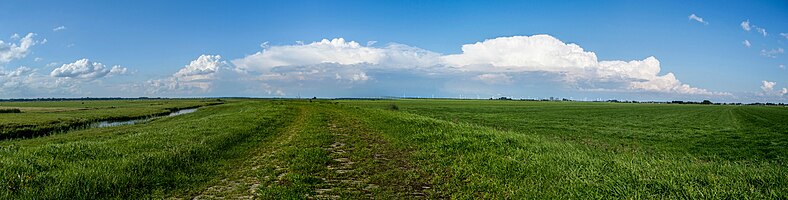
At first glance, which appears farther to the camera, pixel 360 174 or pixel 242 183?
pixel 360 174

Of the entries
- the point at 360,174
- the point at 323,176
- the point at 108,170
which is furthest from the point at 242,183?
the point at 108,170

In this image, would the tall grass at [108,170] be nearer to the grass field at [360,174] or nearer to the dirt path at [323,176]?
the grass field at [360,174]

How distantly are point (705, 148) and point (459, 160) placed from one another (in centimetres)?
1992

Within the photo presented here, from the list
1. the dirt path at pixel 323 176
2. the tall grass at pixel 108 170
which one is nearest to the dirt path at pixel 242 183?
the dirt path at pixel 323 176

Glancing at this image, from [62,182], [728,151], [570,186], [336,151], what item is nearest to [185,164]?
[62,182]

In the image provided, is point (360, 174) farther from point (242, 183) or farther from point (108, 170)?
point (108, 170)

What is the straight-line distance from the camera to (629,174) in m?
8.87

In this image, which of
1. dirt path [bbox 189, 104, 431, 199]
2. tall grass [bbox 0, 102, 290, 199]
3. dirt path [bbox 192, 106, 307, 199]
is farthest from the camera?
dirt path [bbox 189, 104, 431, 199]

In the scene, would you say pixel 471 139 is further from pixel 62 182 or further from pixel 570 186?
pixel 62 182

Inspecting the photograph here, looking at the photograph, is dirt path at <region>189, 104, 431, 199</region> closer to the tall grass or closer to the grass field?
the grass field

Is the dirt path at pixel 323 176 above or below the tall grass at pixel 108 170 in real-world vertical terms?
below

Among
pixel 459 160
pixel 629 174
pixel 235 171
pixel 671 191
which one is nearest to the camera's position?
pixel 671 191

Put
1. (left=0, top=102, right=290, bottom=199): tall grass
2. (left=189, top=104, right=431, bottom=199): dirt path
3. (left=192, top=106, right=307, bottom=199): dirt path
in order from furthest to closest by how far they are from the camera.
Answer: (left=189, top=104, right=431, bottom=199): dirt path
(left=192, top=106, right=307, bottom=199): dirt path
(left=0, top=102, right=290, bottom=199): tall grass

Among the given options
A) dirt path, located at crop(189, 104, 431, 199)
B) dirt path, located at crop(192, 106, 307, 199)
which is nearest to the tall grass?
dirt path, located at crop(192, 106, 307, 199)
